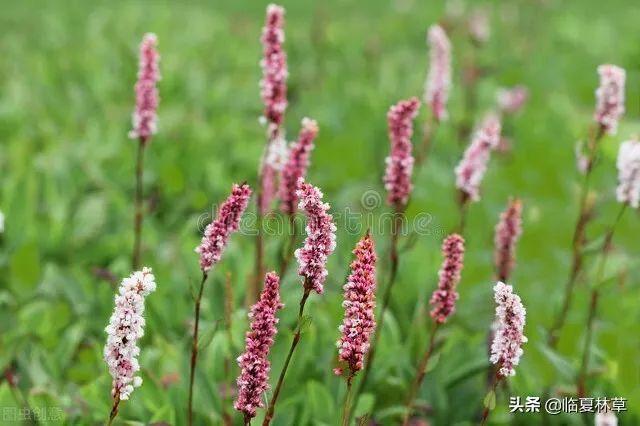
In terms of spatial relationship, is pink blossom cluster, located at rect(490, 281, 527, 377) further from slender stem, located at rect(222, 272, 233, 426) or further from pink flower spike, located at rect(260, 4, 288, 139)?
pink flower spike, located at rect(260, 4, 288, 139)

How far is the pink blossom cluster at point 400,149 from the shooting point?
3168 mm

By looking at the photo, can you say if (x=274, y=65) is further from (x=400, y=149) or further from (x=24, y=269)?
(x=24, y=269)

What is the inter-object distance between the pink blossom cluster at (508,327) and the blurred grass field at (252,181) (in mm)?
1220

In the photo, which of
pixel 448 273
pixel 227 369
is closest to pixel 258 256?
pixel 227 369

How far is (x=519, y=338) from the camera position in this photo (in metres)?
2.42

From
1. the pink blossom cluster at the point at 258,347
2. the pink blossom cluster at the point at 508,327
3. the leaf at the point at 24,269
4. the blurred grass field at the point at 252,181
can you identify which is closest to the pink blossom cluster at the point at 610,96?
the blurred grass field at the point at 252,181

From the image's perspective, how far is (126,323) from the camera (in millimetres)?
2273

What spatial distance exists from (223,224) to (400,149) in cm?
92

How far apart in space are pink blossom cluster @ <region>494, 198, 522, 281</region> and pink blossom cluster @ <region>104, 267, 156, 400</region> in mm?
1676

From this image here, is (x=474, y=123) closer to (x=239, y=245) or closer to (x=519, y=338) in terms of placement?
(x=239, y=245)

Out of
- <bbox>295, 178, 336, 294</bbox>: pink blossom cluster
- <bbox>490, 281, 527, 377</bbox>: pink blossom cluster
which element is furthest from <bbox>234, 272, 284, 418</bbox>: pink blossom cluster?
<bbox>490, 281, 527, 377</bbox>: pink blossom cluster

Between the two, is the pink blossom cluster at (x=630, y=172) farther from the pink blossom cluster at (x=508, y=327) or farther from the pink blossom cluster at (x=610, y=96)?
the pink blossom cluster at (x=508, y=327)

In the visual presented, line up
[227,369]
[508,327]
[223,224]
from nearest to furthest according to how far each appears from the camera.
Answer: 1. [508,327]
2. [223,224]
3. [227,369]

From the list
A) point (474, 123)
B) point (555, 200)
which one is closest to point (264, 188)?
point (555, 200)
